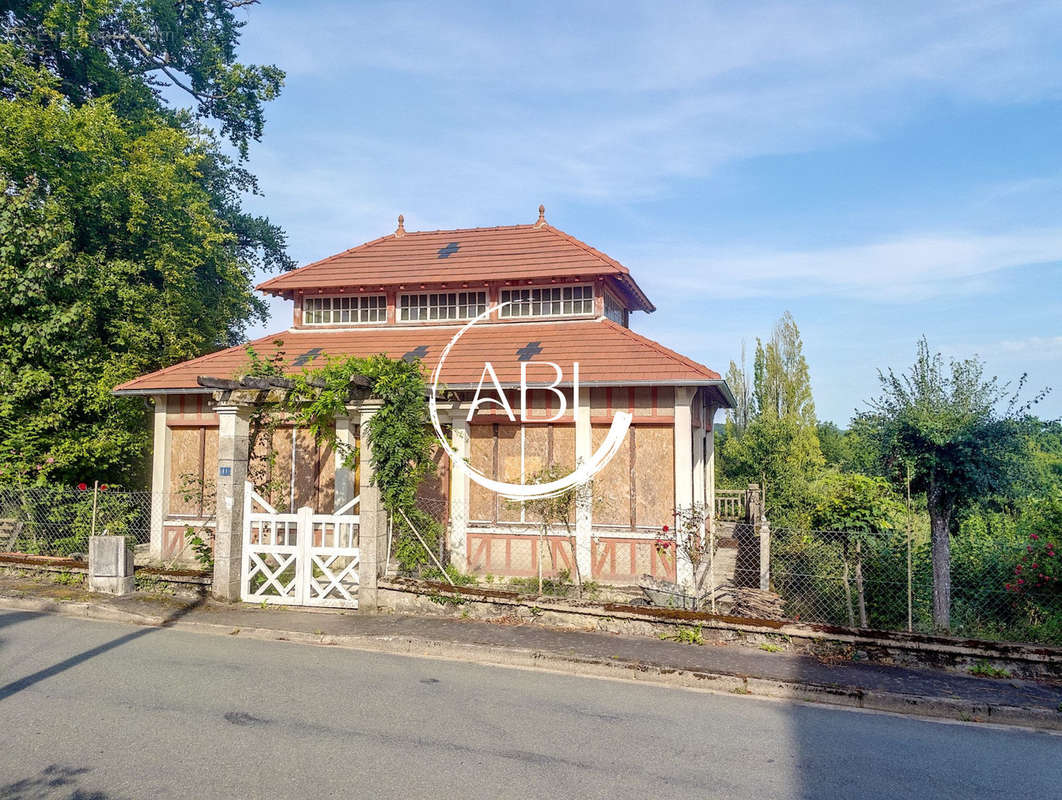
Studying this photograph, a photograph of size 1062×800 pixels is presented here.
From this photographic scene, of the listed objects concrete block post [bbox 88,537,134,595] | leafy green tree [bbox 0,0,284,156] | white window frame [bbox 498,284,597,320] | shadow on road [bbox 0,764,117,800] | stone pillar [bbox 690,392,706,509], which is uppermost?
leafy green tree [bbox 0,0,284,156]

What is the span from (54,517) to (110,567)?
430 centimetres

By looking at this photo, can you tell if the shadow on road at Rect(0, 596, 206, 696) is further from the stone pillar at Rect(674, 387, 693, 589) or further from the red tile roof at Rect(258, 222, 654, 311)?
the red tile roof at Rect(258, 222, 654, 311)

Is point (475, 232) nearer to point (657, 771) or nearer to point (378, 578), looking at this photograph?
point (378, 578)

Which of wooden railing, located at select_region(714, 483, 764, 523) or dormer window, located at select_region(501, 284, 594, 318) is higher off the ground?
dormer window, located at select_region(501, 284, 594, 318)

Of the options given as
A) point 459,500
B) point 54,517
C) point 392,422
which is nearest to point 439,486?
point 459,500

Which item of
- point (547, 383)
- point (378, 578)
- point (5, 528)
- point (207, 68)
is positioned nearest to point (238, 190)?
point (207, 68)

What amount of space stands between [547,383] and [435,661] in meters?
5.71

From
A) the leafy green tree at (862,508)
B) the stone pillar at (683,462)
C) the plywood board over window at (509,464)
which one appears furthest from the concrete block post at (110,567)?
the leafy green tree at (862,508)

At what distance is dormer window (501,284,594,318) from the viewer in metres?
15.3

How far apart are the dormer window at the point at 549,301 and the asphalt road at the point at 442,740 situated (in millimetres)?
8882

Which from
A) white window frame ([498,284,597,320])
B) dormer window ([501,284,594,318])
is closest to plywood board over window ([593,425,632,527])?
white window frame ([498,284,597,320])

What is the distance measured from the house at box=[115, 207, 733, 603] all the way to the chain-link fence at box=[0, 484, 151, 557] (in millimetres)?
1027

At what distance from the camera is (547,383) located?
42.1 feet

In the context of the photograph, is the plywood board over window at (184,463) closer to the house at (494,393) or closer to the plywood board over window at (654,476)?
the house at (494,393)
